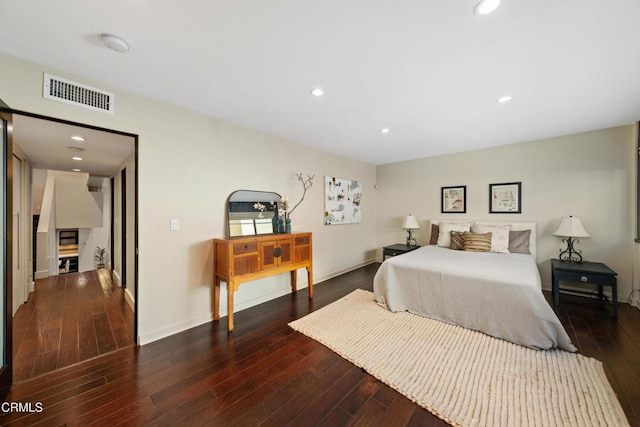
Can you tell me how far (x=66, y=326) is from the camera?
8.71 ft

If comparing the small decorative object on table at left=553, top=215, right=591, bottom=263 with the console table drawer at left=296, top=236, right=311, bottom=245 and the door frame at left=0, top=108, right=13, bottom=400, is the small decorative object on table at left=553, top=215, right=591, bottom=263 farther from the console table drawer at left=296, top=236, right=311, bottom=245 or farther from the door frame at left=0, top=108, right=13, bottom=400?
the door frame at left=0, top=108, right=13, bottom=400

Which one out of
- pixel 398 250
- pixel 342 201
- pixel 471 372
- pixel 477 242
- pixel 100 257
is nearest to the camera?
pixel 471 372

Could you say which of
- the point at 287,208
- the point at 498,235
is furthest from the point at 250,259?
the point at 498,235

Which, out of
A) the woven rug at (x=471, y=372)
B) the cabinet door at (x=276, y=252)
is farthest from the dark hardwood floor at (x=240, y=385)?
the cabinet door at (x=276, y=252)

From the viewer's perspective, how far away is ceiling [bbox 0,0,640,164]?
4.46ft

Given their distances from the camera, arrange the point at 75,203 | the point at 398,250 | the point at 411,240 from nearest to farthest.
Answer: the point at 398,250 → the point at 411,240 → the point at 75,203

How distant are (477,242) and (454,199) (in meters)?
1.12

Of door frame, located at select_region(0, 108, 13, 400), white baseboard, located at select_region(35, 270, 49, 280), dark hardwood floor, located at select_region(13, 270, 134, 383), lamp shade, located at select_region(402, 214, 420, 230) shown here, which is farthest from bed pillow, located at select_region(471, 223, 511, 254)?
white baseboard, located at select_region(35, 270, 49, 280)

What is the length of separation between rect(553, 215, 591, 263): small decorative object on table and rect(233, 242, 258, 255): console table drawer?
4.11 metres

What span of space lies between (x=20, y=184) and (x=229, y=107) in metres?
3.33

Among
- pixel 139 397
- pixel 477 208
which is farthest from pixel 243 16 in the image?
pixel 477 208

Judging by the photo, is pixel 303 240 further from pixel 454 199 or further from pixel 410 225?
pixel 454 199

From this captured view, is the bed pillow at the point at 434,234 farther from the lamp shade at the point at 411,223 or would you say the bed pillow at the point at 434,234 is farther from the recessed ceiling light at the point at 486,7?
the recessed ceiling light at the point at 486,7

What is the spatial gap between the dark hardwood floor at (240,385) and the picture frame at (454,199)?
2.36 meters
